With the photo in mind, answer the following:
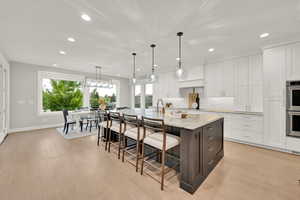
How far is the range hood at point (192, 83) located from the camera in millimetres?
4758

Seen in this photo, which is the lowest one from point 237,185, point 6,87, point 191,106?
point 237,185

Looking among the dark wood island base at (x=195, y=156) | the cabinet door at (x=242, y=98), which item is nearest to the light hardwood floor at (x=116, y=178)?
the dark wood island base at (x=195, y=156)

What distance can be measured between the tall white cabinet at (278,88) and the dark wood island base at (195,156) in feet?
7.30

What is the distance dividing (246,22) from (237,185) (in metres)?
2.70

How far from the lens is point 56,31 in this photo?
250cm

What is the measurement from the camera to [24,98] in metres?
4.82

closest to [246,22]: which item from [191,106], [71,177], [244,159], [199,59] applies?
[199,59]

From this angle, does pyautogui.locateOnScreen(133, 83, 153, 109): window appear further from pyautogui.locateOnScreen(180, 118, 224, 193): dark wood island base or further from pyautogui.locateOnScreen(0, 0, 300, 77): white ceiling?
pyautogui.locateOnScreen(180, 118, 224, 193): dark wood island base

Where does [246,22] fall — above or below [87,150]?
above

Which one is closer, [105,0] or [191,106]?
[105,0]

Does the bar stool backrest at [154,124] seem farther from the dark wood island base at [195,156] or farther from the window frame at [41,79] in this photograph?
the window frame at [41,79]

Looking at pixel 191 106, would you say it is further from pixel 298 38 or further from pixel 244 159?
pixel 298 38

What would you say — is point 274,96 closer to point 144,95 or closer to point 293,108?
point 293,108

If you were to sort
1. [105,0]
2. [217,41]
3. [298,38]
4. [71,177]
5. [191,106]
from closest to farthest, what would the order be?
1. [105,0]
2. [71,177]
3. [298,38]
4. [217,41]
5. [191,106]
